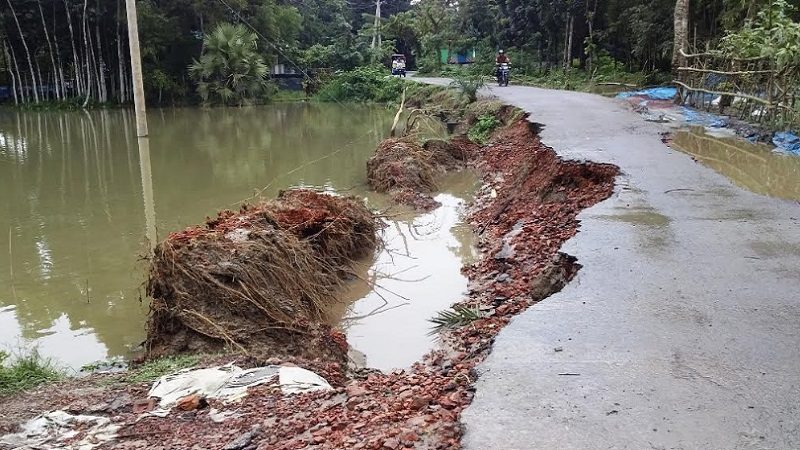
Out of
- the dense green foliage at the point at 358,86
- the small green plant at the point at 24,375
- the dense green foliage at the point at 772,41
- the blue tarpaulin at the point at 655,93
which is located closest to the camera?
the small green plant at the point at 24,375

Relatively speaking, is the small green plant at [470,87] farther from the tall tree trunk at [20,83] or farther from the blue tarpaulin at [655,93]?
the tall tree trunk at [20,83]

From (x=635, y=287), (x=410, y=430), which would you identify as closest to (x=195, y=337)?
(x=410, y=430)

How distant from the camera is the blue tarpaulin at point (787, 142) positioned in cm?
1183

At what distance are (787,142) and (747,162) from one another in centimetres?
181

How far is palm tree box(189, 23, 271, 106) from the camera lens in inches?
1206

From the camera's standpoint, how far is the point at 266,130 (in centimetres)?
2309

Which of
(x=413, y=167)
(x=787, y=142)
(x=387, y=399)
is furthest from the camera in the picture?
(x=413, y=167)

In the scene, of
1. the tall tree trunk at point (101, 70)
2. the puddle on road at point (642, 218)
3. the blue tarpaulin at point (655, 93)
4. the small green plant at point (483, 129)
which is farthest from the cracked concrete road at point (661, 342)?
the tall tree trunk at point (101, 70)

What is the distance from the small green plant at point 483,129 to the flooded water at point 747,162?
485 cm

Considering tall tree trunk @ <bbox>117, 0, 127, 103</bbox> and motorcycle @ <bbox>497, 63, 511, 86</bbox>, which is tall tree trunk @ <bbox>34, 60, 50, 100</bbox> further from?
motorcycle @ <bbox>497, 63, 511, 86</bbox>

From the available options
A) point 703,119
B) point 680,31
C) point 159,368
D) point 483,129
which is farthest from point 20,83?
point 159,368

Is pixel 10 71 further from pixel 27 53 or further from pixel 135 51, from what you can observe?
pixel 135 51

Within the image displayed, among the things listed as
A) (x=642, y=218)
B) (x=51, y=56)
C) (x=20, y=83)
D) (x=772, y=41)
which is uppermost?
(x=51, y=56)

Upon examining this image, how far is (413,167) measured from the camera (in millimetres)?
13023
